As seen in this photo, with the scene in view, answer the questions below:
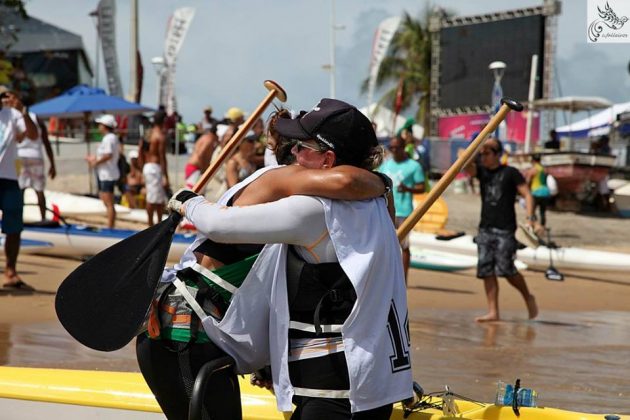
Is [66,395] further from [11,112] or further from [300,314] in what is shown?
[11,112]

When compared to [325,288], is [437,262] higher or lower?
lower

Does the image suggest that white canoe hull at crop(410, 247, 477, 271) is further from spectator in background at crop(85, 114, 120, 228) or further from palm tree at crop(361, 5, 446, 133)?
palm tree at crop(361, 5, 446, 133)

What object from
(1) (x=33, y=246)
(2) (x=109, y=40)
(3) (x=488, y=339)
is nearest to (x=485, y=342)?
→ (3) (x=488, y=339)

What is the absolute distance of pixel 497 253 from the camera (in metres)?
8.92

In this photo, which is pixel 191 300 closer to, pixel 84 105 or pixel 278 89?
pixel 278 89

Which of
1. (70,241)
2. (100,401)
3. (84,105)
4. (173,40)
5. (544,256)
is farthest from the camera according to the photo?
(173,40)

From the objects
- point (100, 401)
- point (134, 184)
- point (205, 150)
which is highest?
point (100, 401)

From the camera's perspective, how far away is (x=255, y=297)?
10.0 ft

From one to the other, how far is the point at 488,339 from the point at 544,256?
601cm

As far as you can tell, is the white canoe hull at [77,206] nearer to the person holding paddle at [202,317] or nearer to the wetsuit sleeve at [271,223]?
the person holding paddle at [202,317]

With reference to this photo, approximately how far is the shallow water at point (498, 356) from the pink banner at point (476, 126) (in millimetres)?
23550

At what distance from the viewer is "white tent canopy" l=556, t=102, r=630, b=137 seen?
96.3ft

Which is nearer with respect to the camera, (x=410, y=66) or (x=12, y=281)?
(x=12, y=281)

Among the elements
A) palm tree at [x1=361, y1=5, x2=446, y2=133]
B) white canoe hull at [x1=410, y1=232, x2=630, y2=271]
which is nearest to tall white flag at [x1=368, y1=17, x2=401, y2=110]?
palm tree at [x1=361, y1=5, x2=446, y2=133]
